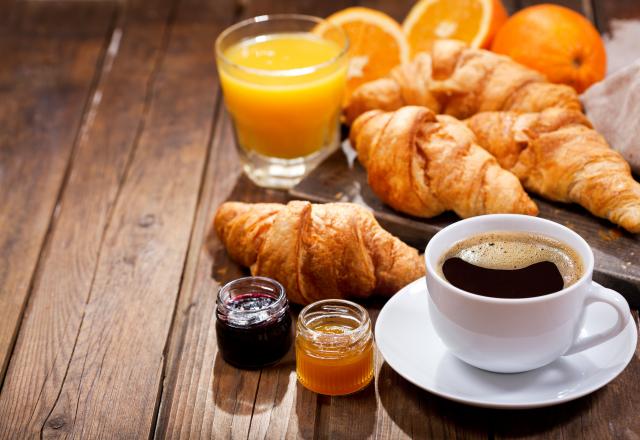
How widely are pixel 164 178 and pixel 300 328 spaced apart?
956 millimetres

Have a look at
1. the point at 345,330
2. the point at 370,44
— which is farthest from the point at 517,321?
the point at 370,44

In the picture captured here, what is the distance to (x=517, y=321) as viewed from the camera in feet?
4.91

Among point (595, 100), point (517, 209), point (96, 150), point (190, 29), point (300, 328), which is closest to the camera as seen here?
point (300, 328)

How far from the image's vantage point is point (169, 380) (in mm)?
1776

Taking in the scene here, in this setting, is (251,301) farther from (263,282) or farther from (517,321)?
(517,321)

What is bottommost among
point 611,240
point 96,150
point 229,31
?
point 96,150

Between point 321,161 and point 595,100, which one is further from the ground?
point 595,100

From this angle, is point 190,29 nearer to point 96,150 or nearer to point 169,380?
point 96,150

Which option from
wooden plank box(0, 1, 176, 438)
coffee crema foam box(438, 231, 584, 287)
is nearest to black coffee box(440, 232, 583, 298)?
coffee crema foam box(438, 231, 584, 287)

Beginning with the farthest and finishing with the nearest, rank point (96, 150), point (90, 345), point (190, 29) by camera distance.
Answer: point (190, 29) → point (96, 150) → point (90, 345)

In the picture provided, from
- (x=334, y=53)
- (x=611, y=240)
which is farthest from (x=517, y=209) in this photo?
(x=334, y=53)

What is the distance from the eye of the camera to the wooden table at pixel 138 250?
165 cm

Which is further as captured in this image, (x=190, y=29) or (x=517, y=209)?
(x=190, y=29)

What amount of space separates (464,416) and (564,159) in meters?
0.76
